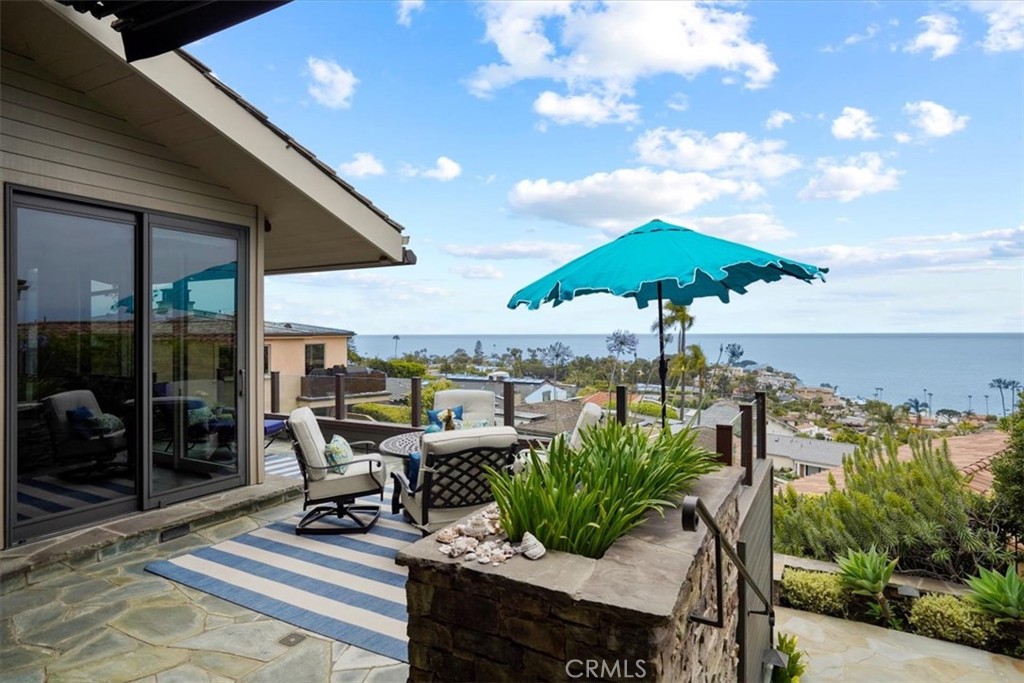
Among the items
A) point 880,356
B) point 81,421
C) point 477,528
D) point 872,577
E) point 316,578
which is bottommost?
point 872,577

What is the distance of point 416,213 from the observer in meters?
22.9

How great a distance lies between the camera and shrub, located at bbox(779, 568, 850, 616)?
19.3ft

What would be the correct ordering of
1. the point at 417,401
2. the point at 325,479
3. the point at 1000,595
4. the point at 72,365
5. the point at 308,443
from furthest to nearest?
the point at 417,401 < the point at 1000,595 < the point at 325,479 < the point at 308,443 < the point at 72,365

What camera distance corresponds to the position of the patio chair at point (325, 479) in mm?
4727

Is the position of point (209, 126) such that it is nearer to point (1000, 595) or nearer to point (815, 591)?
point (815, 591)

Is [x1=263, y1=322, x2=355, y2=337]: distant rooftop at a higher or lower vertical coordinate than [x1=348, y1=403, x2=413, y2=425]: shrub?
higher

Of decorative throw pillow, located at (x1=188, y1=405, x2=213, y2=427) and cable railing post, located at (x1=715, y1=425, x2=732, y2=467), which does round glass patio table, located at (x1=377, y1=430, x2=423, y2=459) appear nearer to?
decorative throw pillow, located at (x1=188, y1=405, x2=213, y2=427)

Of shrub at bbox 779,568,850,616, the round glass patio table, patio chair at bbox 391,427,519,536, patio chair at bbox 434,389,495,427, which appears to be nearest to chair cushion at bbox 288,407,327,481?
the round glass patio table

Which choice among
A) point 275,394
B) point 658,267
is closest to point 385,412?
point 275,394

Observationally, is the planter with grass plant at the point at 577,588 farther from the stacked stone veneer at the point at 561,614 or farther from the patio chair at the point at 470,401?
the patio chair at the point at 470,401

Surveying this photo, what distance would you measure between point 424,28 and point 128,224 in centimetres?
841

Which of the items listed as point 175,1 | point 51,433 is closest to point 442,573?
point 175,1

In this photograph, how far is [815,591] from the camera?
6.05 metres

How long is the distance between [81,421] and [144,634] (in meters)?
2.08
